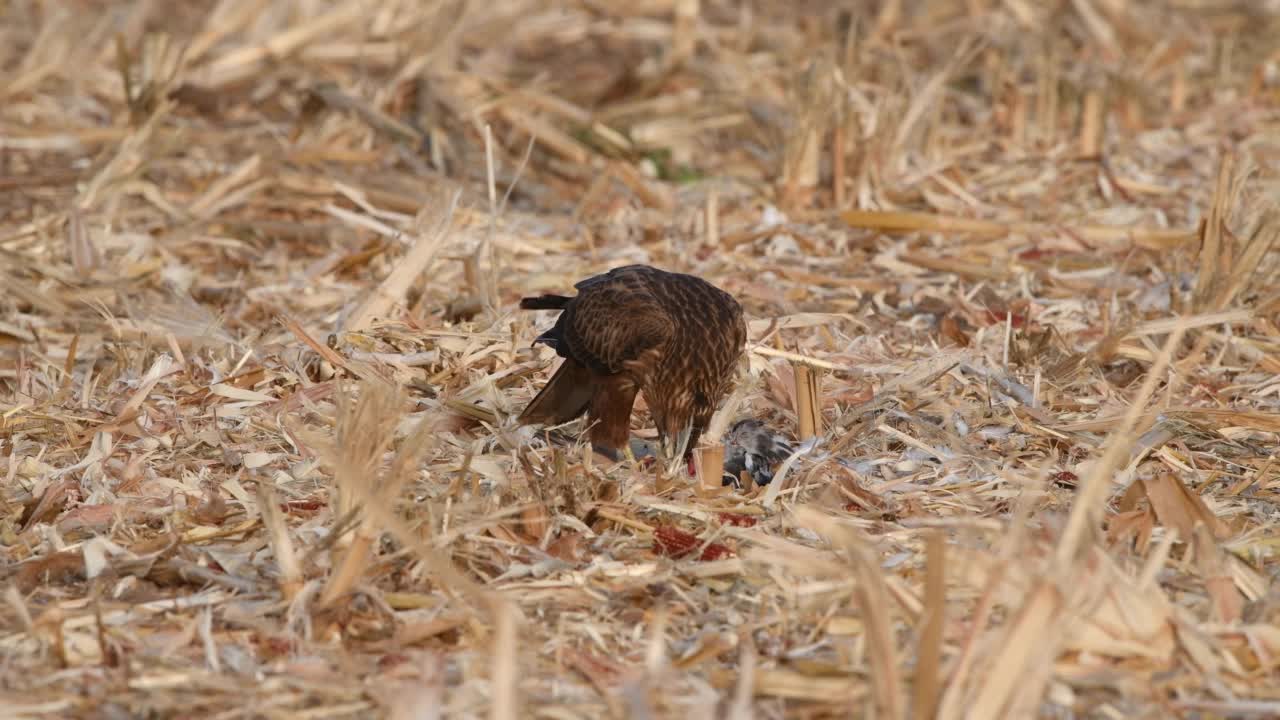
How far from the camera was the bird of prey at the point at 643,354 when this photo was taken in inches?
190

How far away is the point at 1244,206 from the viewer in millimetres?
6820

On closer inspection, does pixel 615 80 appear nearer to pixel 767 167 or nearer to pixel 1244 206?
pixel 767 167

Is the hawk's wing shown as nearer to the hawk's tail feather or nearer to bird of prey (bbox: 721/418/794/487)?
the hawk's tail feather

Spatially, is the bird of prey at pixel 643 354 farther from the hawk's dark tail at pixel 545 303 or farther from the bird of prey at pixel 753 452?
the bird of prey at pixel 753 452

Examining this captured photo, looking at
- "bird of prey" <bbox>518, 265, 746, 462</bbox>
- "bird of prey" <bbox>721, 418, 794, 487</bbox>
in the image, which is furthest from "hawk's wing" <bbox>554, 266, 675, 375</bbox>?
"bird of prey" <bbox>721, 418, 794, 487</bbox>

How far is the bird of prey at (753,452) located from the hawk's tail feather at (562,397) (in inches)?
18.6

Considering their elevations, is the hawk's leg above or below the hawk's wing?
below

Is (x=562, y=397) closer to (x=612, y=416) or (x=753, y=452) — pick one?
(x=612, y=416)

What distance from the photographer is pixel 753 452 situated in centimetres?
493

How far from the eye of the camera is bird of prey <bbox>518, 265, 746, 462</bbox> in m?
4.82

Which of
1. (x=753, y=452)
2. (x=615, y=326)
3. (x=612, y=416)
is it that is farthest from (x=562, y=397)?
(x=753, y=452)

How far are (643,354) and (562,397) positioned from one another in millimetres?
497

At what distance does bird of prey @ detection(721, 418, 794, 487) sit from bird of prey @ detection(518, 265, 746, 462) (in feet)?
0.39

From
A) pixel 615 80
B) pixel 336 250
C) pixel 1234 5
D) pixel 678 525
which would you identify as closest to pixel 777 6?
pixel 615 80
